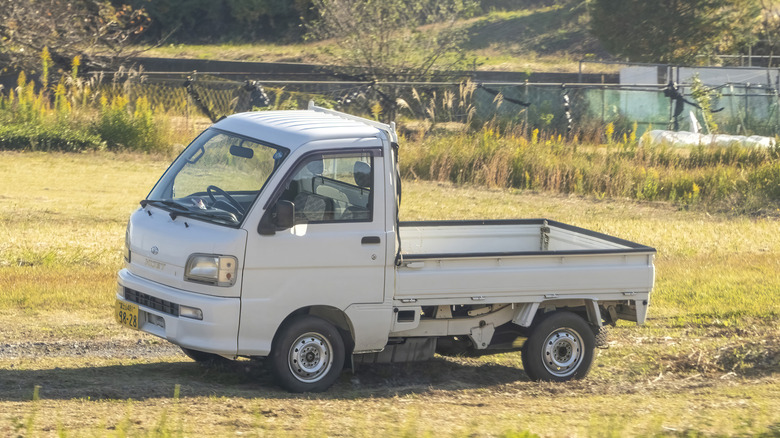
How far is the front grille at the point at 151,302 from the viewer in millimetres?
7508

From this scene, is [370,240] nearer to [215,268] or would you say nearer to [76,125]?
[215,268]

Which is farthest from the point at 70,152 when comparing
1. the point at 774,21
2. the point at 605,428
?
the point at 774,21

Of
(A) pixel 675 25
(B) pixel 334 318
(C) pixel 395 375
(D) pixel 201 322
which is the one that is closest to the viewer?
(D) pixel 201 322

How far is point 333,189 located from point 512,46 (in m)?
42.4

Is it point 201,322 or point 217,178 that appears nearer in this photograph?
point 201,322

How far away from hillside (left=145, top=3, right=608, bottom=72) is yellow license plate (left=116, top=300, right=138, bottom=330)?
35633 millimetres

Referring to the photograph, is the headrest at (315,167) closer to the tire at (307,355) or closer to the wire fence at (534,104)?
the tire at (307,355)

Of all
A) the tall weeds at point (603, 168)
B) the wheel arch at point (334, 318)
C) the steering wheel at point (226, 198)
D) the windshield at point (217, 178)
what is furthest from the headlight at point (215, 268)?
the tall weeds at point (603, 168)

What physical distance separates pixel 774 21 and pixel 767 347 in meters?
39.6

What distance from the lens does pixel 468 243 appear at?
9828 mm

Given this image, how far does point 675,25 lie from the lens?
4006cm

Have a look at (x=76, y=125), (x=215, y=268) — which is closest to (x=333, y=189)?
(x=215, y=268)

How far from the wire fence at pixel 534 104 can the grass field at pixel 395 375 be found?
9.45 m

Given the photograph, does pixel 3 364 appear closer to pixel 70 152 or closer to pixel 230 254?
pixel 230 254
